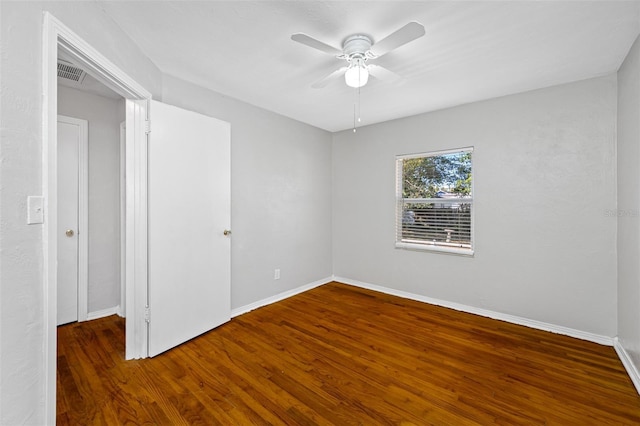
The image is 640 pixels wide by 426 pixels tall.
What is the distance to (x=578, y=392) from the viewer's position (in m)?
1.86

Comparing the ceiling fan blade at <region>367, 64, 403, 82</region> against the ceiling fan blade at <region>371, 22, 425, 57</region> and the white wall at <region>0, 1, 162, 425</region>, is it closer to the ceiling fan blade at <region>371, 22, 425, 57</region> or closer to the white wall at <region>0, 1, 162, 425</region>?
the ceiling fan blade at <region>371, 22, 425, 57</region>

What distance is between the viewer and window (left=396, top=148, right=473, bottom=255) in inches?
130

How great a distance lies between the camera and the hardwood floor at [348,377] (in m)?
1.67

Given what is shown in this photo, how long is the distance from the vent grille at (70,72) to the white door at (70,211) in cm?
45

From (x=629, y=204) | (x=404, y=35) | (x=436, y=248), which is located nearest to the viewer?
(x=404, y=35)

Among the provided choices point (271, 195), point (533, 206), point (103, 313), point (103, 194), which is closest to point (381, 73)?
point (271, 195)

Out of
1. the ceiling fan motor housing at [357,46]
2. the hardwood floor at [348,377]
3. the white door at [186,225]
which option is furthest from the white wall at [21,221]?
the ceiling fan motor housing at [357,46]

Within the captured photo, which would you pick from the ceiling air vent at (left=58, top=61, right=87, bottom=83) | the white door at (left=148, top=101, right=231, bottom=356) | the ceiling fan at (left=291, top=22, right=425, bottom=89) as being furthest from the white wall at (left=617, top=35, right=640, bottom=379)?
the ceiling air vent at (left=58, top=61, right=87, bottom=83)

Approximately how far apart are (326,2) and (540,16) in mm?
1347

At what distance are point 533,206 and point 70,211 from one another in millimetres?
4830

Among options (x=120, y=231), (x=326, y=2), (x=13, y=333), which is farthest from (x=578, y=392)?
(x=120, y=231)

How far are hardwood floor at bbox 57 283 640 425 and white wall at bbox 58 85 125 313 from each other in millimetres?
393

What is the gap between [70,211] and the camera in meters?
2.88

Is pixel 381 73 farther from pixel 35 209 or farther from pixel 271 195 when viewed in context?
pixel 35 209
